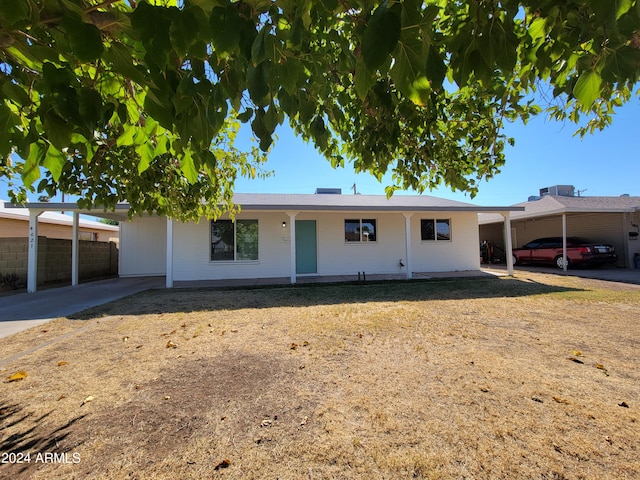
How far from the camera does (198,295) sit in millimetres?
8930

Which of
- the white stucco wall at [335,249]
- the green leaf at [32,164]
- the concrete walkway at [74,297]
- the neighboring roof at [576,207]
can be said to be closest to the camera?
the green leaf at [32,164]

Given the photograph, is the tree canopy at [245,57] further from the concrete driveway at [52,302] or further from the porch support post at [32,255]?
the porch support post at [32,255]

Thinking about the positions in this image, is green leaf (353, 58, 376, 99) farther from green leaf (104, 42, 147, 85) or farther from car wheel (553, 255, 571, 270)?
car wheel (553, 255, 571, 270)

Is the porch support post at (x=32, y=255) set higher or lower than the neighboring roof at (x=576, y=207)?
lower

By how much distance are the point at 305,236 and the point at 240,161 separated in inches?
323

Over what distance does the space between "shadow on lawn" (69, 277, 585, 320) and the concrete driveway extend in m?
0.59

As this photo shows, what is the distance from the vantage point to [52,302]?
7934mm

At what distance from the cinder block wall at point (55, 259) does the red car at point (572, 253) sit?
68.7 ft

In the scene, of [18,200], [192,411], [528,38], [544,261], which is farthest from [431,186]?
[544,261]

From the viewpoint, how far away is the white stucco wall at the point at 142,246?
1323 cm

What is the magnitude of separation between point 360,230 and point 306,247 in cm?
238

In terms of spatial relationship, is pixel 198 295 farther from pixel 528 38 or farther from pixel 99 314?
pixel 528 38

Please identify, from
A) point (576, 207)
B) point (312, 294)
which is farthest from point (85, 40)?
point (576, 207)

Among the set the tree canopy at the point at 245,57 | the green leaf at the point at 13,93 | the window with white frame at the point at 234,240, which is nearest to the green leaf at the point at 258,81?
the tree canopy at the point at 245,57
